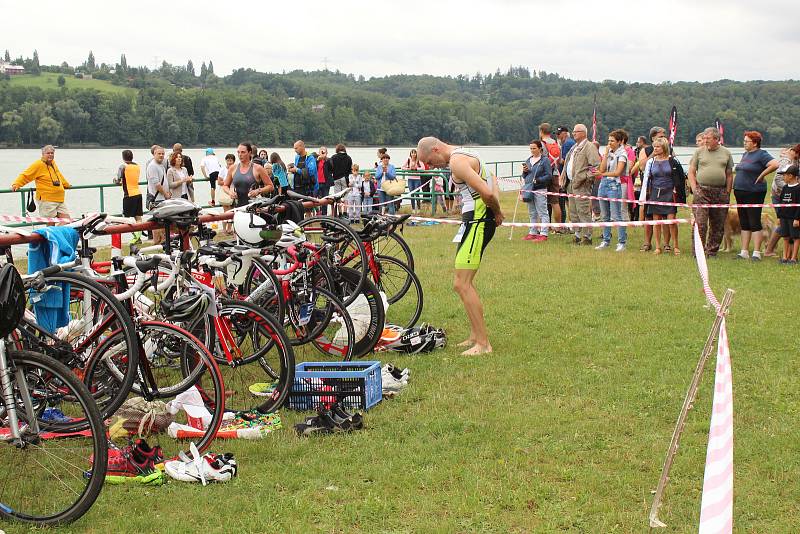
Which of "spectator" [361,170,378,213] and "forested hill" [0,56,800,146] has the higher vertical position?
"forested hill" [0,56,800,146]

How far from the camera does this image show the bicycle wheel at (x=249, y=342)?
220 inches

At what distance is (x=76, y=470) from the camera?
4551mm

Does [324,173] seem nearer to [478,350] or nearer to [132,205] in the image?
[132,205]

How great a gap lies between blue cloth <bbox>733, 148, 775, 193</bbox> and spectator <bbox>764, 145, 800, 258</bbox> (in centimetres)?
21

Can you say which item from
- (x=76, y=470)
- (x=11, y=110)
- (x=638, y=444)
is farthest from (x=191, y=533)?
(x=11, y=110)

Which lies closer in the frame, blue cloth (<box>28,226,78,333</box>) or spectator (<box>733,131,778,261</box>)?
blue cloth (<box>28,226,78,333</box>)

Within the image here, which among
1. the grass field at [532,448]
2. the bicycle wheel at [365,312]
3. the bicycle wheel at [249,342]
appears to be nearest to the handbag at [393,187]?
the grass field at [532,448]

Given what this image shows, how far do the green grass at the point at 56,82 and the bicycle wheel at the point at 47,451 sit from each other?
1958 inches

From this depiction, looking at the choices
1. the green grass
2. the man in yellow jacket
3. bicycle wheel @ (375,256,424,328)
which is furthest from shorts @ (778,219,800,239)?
the green grass

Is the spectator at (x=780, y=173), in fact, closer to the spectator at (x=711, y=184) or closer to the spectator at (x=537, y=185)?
the spectator at (x=711, y=184)

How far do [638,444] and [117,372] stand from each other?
10.3ft

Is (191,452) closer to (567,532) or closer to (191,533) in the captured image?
(191,533)

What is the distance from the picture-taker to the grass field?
4301 mm

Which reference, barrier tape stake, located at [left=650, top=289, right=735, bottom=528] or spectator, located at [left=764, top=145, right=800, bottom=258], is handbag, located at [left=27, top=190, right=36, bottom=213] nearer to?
spectator, located at [left=764, top=145, right=800, bottom=258]
